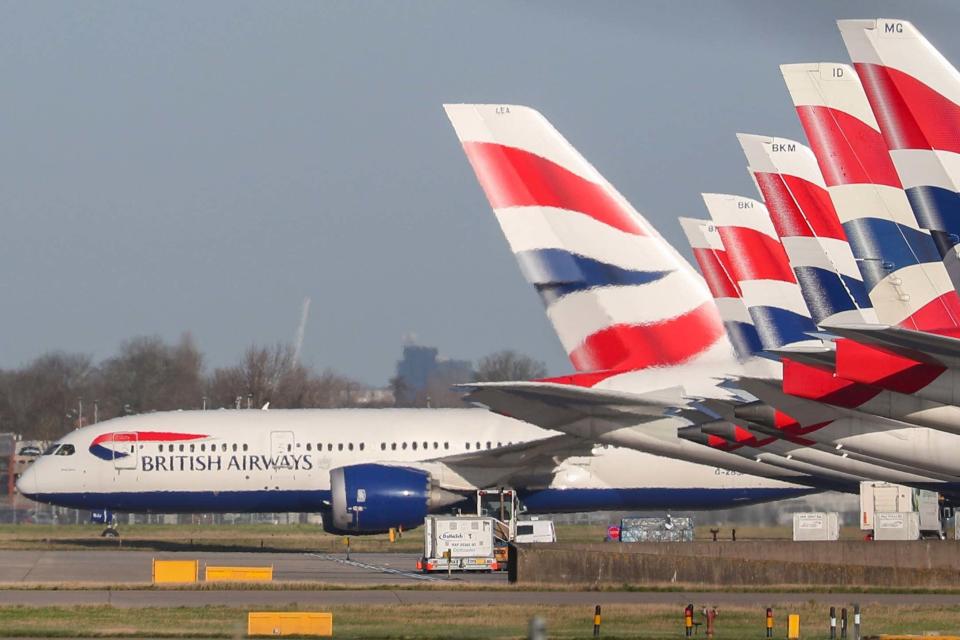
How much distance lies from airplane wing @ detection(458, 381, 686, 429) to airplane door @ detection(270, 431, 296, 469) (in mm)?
22163

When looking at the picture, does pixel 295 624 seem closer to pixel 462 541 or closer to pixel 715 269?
pixel 715 269

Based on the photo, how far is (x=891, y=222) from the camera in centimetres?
2194

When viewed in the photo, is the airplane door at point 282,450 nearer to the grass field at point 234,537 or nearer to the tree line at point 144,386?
the grass field at point 234,537

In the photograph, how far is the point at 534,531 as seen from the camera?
4816 centimetres

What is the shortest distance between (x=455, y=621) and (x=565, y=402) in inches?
175

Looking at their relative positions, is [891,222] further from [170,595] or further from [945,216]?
[170,595]

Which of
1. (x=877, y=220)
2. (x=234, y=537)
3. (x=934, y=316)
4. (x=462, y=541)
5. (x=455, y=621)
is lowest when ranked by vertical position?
(x=455, y=621)

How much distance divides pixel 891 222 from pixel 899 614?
9672 millimetres

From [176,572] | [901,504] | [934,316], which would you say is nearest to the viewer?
[934,316]

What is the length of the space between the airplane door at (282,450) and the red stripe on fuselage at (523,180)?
77.6 ft

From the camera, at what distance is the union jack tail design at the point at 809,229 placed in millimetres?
25781

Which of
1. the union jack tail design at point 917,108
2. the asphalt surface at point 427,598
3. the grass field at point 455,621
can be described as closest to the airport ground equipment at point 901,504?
the asphalt surface at point 427,598

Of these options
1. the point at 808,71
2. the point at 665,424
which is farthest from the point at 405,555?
the point at 808,71

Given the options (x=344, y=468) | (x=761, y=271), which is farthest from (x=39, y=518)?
(x=761, y=271)
